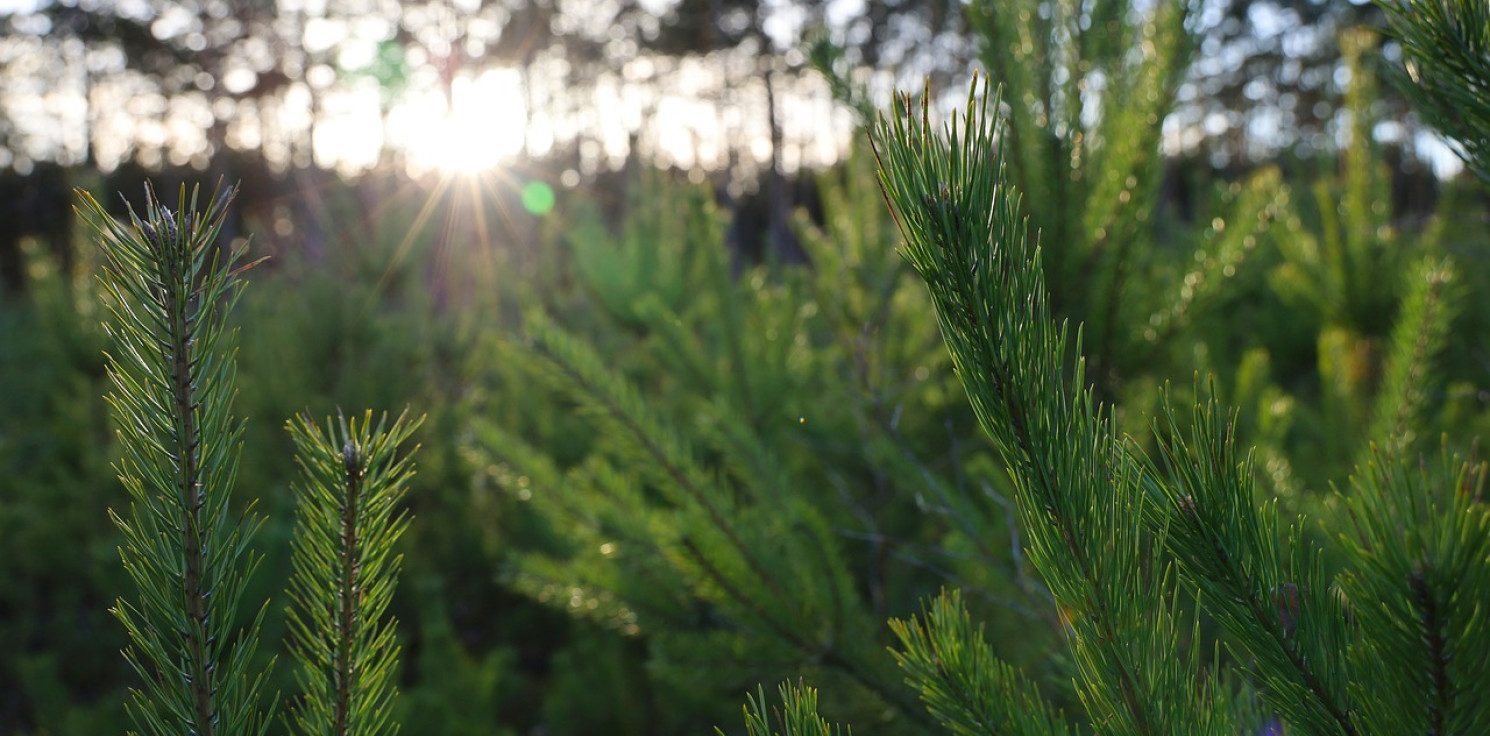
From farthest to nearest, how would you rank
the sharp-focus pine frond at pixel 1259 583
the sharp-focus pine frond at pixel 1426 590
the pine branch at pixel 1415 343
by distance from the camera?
the pine branch at pixel 1415 343
the sharp-focus pine frond at pixel 1259 583
the sharp-focus pine frond at pixel 1426 590

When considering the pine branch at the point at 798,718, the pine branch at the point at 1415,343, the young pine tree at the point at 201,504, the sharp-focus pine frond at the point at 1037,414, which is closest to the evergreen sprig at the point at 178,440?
the young pine tree at the point at 201,504

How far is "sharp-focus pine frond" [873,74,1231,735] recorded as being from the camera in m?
0.55

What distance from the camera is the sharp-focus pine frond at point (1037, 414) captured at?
55 cm

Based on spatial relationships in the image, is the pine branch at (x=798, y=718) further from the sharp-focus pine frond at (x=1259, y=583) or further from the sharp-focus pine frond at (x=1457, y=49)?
the sharp-focus pine frond at (x=1457, y=49)

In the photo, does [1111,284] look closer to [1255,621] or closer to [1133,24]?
[1133,24]

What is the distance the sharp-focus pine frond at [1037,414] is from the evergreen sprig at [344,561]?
428 millimetres

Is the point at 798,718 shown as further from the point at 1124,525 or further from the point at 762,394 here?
the point at 762,394

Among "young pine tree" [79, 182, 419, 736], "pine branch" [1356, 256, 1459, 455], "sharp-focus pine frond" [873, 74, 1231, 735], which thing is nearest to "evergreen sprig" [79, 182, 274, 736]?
"young pine tree" [79, 182, 419, 736]

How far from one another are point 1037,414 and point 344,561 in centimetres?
55

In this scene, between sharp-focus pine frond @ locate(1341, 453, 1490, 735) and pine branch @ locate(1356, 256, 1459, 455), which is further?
pine branch @ locate(1356, 256, 1459, 455)

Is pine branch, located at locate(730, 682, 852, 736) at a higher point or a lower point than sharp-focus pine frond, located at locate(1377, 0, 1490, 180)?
lower

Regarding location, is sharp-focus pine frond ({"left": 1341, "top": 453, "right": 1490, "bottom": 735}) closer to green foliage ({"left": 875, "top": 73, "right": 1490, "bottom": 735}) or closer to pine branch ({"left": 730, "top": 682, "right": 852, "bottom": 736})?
green foliage ({"left": 875, "top": 73, "right": 1490, "bottom": 735})

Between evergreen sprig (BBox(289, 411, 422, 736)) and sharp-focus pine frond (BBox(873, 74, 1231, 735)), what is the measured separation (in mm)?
428

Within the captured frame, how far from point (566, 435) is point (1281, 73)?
79.1ft
